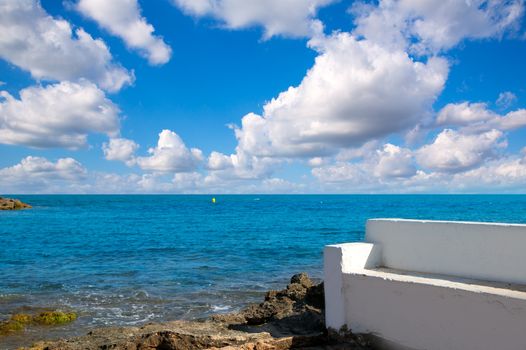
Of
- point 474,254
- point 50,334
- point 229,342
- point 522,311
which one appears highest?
point 474,254

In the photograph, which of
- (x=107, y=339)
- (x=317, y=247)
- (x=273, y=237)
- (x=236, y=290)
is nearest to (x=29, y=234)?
(x=273, y=237)

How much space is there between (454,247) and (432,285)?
101 centimetres

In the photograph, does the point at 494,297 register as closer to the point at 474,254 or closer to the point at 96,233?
the point at 474,254

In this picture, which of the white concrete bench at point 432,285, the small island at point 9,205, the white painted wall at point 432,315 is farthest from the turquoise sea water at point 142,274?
the small island at point 9,205

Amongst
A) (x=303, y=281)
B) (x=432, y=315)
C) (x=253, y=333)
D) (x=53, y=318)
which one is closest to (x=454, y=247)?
(x=432, y=315)

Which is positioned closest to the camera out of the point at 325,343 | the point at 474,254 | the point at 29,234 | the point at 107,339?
the point at 474,254

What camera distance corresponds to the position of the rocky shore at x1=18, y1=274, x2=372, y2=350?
6910 millimetres

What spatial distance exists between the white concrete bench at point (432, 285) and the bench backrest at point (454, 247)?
12 millimetres

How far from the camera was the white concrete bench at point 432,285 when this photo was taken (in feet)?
17.7

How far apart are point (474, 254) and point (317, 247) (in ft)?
68.5

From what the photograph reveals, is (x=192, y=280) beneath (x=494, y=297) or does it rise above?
beneath

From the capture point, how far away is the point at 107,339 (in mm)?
8867

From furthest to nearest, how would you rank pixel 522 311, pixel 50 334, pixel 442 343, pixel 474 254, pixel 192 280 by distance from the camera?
pixel 192 280 → pixel 50 334 → pixel 474 254 → pixel 442 343 → pixel 522 311

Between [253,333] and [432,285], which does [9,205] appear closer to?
[253,333]
